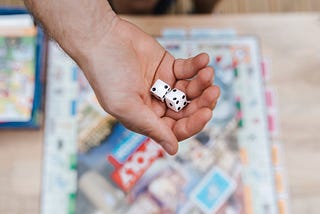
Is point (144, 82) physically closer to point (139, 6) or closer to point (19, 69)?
point (19, 69)

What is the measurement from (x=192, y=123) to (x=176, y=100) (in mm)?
51

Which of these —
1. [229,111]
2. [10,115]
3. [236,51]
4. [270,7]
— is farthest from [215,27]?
[270,7]

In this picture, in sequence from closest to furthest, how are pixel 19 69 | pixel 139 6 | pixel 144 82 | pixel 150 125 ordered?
pixel 150 125 → pixel 144 82 → pixel 19 69 → pixel 139 6

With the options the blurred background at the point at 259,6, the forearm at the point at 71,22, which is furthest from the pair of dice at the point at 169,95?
the blurred background at the point at 259,6

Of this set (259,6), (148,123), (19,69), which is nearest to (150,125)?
(148,123)

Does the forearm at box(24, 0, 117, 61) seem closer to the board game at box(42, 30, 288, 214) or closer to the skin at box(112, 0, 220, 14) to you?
the board game at box(42, 30, 288, 214)

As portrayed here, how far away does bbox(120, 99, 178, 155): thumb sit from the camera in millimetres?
707

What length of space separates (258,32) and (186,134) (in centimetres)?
37

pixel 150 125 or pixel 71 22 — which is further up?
pixel 71 22

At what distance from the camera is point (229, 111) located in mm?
947

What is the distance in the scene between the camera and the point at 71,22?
757 mm

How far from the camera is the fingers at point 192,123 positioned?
73 centimetres

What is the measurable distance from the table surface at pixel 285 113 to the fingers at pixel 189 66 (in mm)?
188

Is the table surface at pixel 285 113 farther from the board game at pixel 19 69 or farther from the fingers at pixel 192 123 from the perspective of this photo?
the fingers at pixel 192 123
